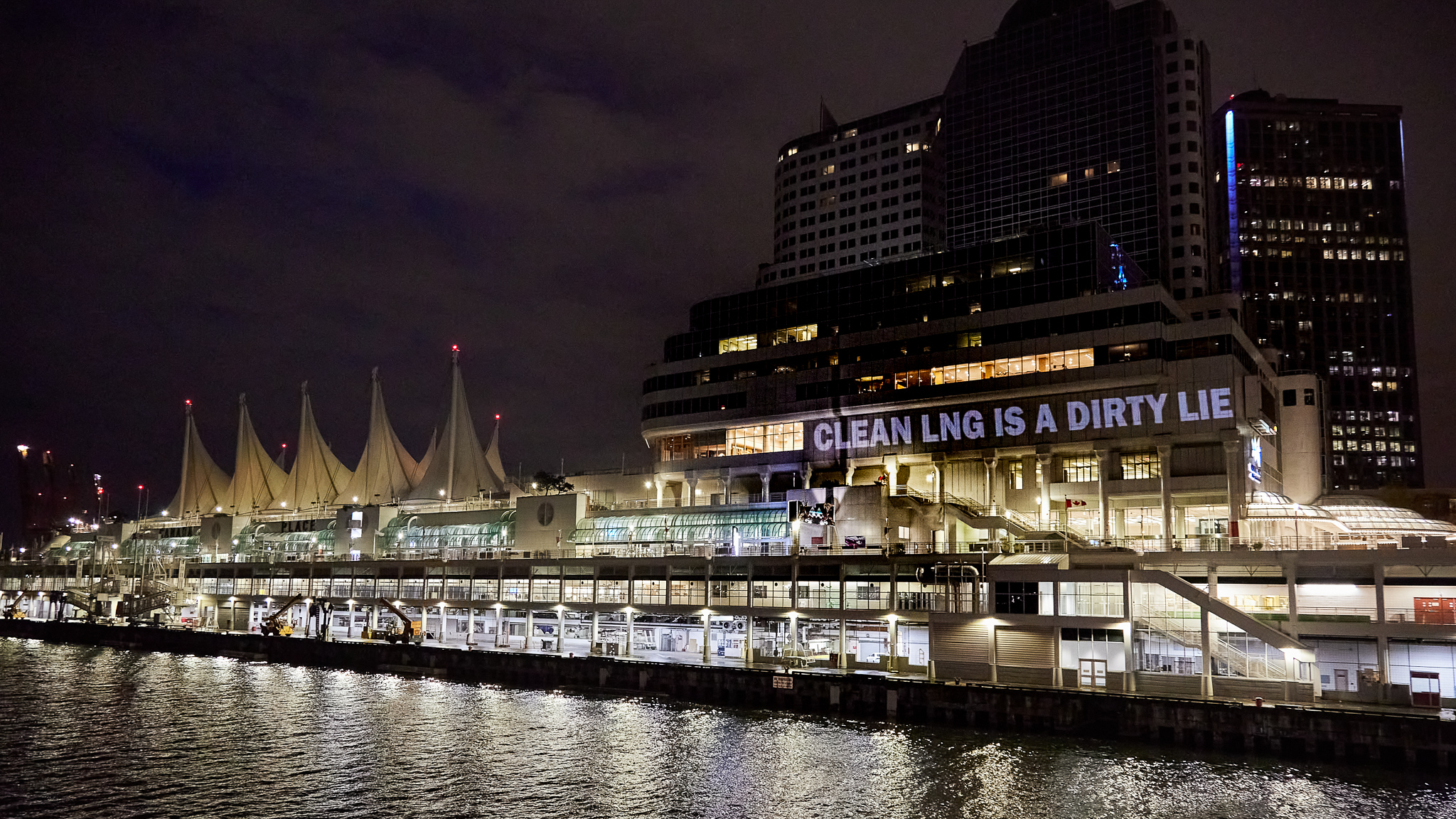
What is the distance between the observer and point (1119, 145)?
151125mm

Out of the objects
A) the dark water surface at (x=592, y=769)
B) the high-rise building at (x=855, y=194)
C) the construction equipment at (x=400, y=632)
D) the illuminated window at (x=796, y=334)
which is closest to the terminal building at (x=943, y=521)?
the illuminated window at (x=796, y=334)

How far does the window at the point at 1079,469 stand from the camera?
98.9 m

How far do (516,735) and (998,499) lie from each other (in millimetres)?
57239

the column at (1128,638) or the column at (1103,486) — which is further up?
the column at (1103,486)

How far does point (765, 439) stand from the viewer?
117250 millimetres

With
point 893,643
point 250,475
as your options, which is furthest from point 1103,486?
point 250,475

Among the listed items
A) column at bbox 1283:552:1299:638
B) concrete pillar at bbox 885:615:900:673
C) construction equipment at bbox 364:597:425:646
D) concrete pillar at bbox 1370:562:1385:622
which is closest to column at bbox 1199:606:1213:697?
column at bbox 1283:552:1299:638

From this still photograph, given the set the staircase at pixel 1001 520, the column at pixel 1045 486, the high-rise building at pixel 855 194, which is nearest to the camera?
the staircase at pixel 1001 520

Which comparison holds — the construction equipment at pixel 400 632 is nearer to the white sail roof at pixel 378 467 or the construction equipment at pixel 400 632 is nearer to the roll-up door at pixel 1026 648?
the white sail roof at pixel 378 467

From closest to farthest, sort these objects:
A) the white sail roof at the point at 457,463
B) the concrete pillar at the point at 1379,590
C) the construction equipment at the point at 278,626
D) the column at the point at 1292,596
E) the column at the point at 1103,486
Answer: the concrete pillar at the point at 1379,590 → the column at the point at 1292,596 → the column at the point at 1103,486 → the construction equipment at the point at 278,626 → the white sail roof at the point at 457,463

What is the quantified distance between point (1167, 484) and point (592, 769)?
6080cm

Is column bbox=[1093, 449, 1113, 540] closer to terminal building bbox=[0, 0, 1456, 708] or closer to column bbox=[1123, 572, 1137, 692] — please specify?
terminal building bbox=[0, 0, 1456, 708]

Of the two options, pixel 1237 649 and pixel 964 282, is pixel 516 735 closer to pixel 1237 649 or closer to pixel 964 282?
pixel 1237 649

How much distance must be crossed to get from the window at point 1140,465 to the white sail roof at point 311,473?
11424cm
